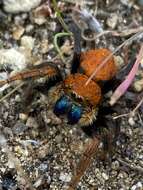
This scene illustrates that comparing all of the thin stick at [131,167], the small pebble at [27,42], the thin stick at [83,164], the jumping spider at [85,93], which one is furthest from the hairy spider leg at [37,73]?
the thin stick at [131,167]

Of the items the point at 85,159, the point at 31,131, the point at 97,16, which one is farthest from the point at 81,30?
the point at 85,159

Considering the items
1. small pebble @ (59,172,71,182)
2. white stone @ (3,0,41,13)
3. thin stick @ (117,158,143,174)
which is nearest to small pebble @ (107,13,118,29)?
white stone @ (3,0,41,13)

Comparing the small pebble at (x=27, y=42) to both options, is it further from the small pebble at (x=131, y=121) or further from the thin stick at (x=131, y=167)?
the thin stick at (x=131, y=167)

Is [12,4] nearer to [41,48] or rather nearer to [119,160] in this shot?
[41,48]

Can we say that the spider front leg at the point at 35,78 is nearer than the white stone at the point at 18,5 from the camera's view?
Yes

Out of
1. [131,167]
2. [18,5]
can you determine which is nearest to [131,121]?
[131,167]

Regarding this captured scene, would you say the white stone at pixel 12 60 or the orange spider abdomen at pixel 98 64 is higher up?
the orange spider abdomen at pixel 98 64
